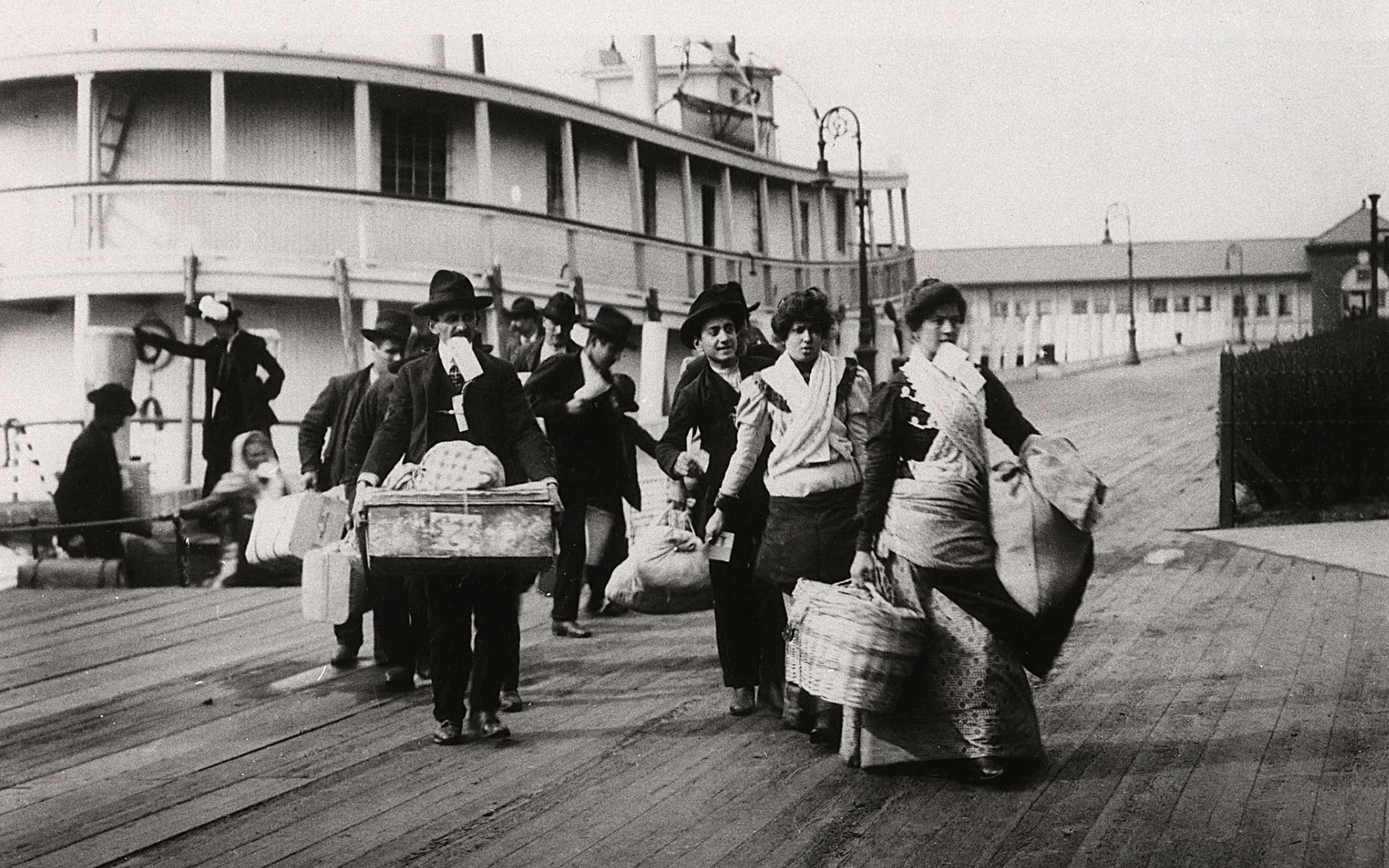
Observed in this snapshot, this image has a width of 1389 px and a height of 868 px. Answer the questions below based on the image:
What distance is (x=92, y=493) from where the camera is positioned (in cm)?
1088

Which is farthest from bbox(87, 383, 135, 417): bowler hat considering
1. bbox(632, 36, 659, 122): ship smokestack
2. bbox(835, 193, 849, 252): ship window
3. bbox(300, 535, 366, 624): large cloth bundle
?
bbox(835, 193, 849, 252): ship window

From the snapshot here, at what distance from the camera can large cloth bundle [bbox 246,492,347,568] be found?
713cm

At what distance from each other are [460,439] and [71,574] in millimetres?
6322

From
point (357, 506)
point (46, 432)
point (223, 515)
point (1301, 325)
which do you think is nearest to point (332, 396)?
point (357, 506)

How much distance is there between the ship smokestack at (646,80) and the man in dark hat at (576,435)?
Result: 629 inches

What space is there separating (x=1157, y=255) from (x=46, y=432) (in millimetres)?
25420

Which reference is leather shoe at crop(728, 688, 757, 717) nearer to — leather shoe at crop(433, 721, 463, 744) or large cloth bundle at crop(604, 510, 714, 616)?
large cloth bundle at crop(604, 510, 714, 616)

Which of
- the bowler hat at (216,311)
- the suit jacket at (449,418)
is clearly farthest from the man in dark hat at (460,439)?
the bowler hat at (216,311)

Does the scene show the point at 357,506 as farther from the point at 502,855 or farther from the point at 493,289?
the point at 493,289

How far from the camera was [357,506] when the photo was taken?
5.21m

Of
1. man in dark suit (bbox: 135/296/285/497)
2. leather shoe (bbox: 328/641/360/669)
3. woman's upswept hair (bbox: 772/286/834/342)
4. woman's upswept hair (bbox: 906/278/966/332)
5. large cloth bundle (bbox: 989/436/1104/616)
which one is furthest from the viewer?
man in dark suit (bbox: 135/296/285/497)

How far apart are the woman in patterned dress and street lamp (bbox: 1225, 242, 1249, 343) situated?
17.0 meters

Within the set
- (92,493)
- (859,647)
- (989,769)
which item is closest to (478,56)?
(92,493)

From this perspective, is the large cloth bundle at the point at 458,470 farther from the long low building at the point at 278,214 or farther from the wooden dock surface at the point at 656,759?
the long low building at the point at 278,214
